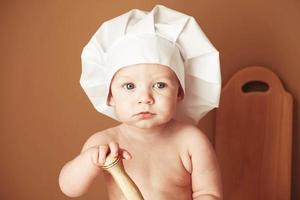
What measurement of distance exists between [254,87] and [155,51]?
49 cm

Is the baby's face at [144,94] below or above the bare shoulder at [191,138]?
above

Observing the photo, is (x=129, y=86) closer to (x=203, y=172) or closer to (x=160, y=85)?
(x=160, y=85)

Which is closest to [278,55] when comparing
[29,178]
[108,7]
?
[108,7]

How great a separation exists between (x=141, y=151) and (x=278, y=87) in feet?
1.47

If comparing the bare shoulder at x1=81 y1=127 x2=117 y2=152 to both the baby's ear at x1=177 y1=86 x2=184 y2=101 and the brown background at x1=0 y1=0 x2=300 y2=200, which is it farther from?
the brown background at x1=0 y1=0 x2=300 y2=200

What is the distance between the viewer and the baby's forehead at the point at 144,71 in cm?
78

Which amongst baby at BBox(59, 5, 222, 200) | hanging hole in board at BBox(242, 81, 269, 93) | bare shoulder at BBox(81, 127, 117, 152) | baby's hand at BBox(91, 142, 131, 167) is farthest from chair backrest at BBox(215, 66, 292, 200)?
baby's hand at BBox(91, 142, 131, 167)

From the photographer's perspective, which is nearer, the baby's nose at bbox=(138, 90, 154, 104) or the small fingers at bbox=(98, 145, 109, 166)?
the small fingers at bbox=(98, 145, 109, 166)

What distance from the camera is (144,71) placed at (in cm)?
78

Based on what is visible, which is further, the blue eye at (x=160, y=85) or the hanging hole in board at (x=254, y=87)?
the hanging hole in board at (x=254, y=87)

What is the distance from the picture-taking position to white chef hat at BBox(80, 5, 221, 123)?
80 cm

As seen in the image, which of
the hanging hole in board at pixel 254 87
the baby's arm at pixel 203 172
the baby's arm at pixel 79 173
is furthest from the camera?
the hanging hole in board at pixel 254 87

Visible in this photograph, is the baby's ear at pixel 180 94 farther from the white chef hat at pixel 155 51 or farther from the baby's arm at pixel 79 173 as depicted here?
the baby's arm at pixel 79 173

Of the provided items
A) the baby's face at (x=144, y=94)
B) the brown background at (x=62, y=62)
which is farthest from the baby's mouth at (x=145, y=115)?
the brown background at (x=62, y=62)
